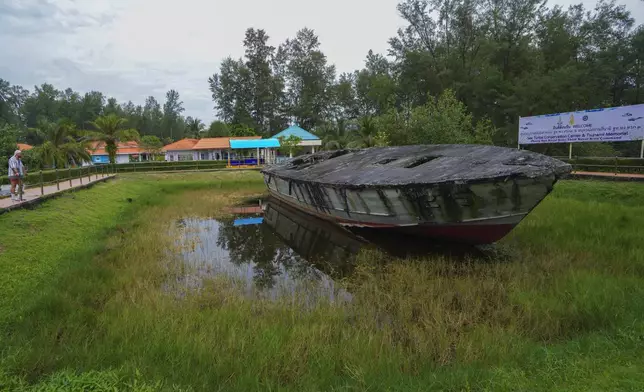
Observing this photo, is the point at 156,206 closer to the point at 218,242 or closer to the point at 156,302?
the point at 218,242

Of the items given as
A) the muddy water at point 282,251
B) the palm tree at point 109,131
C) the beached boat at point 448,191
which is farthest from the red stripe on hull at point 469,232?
the palm tree at point 109,131

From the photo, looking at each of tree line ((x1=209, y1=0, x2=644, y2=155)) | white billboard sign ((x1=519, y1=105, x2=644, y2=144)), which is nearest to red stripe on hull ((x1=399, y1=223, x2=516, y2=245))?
white billboard sign ((x1=519, y1=105, x2=644, y2=144))

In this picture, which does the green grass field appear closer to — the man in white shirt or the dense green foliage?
the man in white shirt

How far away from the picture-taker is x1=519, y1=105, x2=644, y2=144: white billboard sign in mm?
18156

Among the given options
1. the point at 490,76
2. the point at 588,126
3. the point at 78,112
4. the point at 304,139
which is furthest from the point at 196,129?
the point at 588,126

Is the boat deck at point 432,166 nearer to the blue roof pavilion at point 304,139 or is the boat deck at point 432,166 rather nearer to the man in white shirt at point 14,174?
the man in white shirt at point 14,174

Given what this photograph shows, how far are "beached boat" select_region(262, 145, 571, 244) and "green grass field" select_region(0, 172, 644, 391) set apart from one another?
99 centimetres

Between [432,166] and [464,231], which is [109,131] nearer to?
[432,166]

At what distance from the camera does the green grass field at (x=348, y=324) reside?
4.25 metres

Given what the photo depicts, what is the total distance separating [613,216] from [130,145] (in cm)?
6469

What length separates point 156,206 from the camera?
19969 mm

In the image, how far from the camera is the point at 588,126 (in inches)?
784

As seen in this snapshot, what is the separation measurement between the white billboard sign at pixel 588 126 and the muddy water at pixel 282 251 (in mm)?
13759

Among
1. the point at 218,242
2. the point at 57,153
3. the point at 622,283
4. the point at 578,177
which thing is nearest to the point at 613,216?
the point at 622,283
